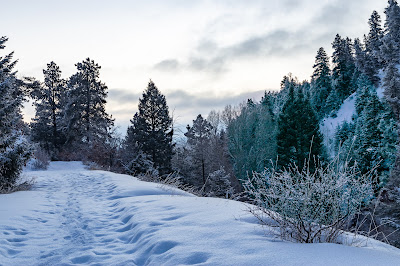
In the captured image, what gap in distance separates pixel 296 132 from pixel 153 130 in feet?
51.8

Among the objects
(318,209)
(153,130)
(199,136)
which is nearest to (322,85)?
(199,136)

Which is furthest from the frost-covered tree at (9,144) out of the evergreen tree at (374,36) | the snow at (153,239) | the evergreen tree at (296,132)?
the evergreen tree at (374,36)

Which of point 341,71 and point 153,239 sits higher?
point 341,71

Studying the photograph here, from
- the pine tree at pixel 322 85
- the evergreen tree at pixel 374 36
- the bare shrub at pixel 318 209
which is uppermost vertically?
the evergreen tree at pixel 374 36

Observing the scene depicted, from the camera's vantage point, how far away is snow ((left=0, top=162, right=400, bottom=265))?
2500 mm

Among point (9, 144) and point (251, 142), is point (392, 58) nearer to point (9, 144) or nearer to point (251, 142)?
point (251, 142)

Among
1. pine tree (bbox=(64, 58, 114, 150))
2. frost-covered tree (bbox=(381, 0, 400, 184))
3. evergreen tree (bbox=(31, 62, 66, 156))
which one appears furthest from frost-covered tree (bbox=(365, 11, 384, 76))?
evergreen tree (bbox=(31, 62, 66, 156))

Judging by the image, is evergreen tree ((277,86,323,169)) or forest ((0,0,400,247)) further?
evergreen tree ((277,86,323,169))

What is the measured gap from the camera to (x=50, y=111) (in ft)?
121

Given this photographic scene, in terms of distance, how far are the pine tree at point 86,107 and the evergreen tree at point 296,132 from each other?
874 inches

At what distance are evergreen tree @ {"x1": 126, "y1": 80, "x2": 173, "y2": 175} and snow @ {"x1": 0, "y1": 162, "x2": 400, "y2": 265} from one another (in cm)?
2253

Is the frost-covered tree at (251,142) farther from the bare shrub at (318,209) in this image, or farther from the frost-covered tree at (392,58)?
the bare shrub at (318,209)

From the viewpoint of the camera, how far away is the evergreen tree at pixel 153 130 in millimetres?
28672

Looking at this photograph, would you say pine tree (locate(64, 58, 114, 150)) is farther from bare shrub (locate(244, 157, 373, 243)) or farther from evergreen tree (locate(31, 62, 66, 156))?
bare shrub (locate(244, 157, 373, 243))
